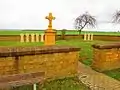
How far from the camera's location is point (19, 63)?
22.6 feet

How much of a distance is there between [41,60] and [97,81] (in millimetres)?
1949

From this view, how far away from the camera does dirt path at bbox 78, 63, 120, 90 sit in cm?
702

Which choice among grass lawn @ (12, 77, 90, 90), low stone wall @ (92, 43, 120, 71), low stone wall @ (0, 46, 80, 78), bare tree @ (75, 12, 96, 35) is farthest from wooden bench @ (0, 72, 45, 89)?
bare tree @ (75, 12, 96, 35)

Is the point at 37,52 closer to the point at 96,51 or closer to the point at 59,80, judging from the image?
the point at 59,80

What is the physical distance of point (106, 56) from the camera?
912 cm

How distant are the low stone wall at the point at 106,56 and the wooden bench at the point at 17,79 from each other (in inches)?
171

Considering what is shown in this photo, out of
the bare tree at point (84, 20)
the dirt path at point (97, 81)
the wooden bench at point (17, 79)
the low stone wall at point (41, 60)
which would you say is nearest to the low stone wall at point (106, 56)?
the dirt path at point (97, 81)

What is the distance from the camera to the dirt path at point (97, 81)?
7023 millimetres

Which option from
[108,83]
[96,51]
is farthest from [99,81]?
[96,51]

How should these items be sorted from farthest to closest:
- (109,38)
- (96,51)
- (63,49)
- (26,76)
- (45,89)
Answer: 1. (109,38)
2. (96,51)
3. (63,49)
4. (45,89)
5. (26,76)

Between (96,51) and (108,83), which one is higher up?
(96,51)

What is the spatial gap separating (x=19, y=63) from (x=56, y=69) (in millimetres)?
1308

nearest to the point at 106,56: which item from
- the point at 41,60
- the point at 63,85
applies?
the point at 63,85

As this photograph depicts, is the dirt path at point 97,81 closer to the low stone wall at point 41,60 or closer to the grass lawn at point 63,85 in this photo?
the grass lawn at point 63,85
